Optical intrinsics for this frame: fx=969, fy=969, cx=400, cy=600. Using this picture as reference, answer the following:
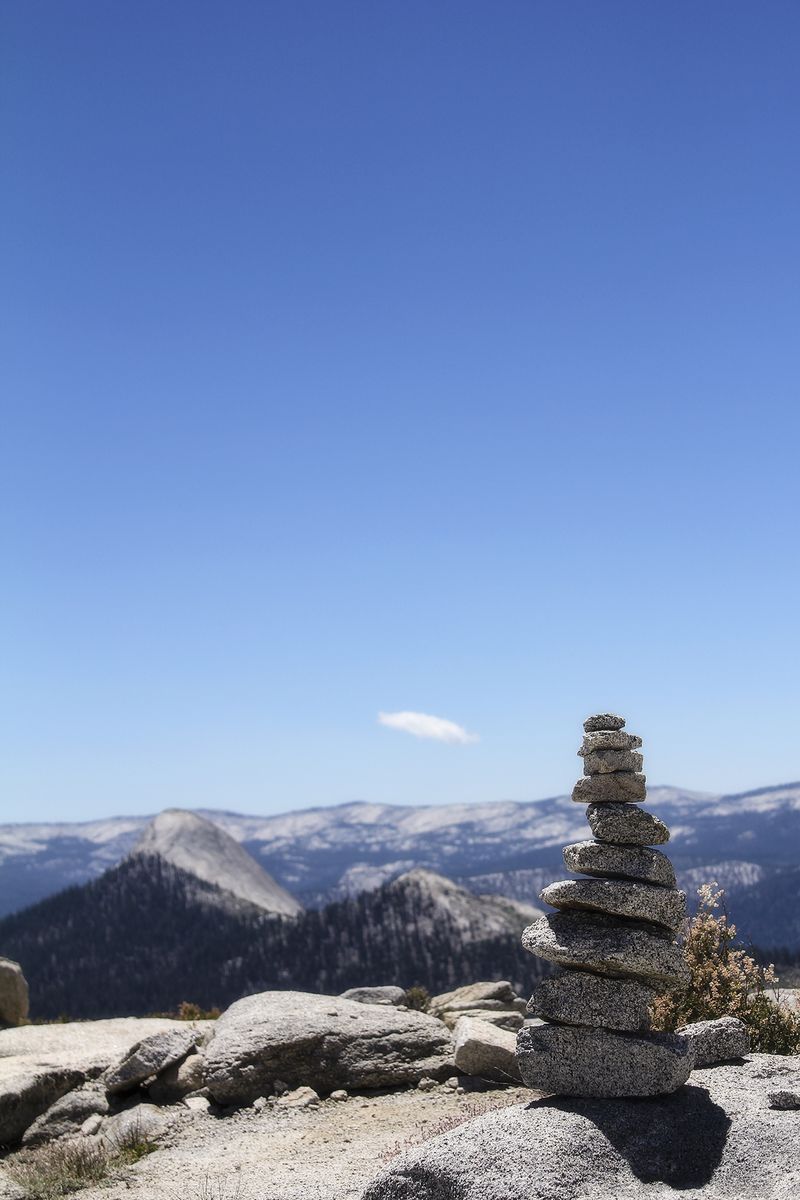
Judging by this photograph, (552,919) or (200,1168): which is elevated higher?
(552,919)

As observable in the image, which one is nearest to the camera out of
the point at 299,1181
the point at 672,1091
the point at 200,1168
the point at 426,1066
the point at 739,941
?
the point at 672,1091

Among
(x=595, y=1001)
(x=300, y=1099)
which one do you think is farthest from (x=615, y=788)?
(x=300, y=1099)

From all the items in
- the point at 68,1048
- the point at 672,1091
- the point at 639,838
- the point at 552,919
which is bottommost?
the point at 68,1048

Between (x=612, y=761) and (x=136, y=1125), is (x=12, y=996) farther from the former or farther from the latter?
(x=612, y=761)

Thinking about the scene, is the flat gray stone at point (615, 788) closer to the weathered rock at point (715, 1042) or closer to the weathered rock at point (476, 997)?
the weathered rock at point (715, 1042)

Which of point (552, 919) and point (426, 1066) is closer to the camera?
point (552, 919)

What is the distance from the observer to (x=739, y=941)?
22.2m

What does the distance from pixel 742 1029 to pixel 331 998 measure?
1418 cm

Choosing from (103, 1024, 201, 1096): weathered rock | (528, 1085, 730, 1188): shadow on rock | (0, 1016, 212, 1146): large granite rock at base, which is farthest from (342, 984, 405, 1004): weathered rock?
(528, 1085, 730, 1188): shadow on rock

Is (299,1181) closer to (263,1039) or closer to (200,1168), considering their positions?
(200,1168)

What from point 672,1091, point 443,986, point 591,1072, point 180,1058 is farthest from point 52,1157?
point 443,986

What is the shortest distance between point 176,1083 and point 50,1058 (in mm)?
4604

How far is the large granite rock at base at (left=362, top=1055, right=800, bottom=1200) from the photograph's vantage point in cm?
Answer: 1354

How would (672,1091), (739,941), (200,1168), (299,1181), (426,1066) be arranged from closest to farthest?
(672,1091) < (299,1181) < (200,1168) < (739,941) < (426,1066)
